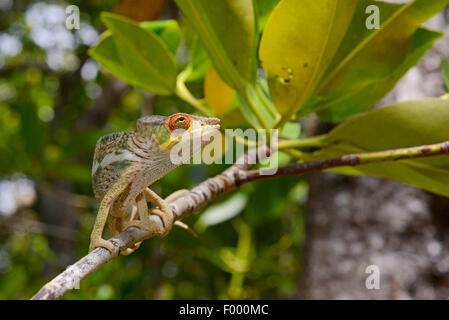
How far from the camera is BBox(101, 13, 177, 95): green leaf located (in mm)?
790

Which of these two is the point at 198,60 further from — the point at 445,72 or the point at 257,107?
the point at 445,72

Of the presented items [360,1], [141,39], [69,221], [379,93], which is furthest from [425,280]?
[69,221]

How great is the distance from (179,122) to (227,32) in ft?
0.97

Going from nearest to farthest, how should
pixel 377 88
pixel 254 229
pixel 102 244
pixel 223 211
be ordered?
pixel 102 244, pixel 377 88, pixel 223 211, pixel 254 229

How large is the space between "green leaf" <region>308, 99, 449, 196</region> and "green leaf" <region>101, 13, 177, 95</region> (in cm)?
33

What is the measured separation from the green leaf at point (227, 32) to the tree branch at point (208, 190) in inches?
5.7

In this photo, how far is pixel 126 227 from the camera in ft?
1.77

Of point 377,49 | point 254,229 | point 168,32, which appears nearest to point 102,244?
point 377,49

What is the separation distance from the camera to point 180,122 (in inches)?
19.3

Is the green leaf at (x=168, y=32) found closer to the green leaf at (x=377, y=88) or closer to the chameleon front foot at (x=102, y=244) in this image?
the green leaf at (x=377, y=88)

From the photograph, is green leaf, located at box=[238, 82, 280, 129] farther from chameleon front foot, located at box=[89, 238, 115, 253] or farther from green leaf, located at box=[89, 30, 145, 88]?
chameleon front foot, located at box=[89, 238, 115, 253]
